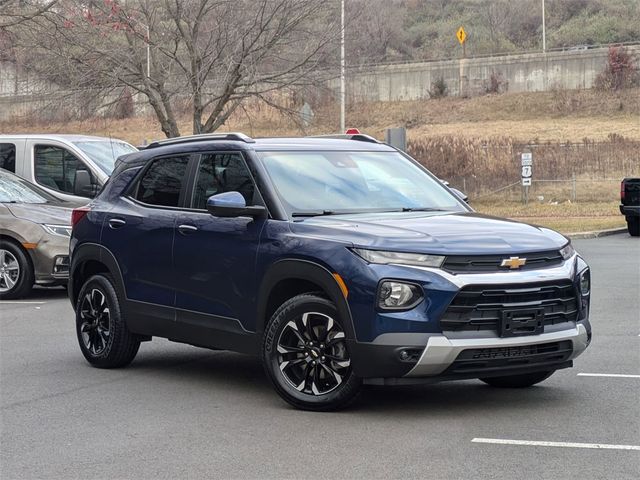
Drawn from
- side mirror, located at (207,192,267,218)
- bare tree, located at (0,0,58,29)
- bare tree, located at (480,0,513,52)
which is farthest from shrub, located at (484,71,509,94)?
side mirror, located at (207,192,267,218)

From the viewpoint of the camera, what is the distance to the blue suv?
23.2ft

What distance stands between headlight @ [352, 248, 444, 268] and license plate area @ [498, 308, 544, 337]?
1.76ft

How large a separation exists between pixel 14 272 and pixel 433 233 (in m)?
8.97

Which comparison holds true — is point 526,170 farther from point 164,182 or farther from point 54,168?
point 164,182

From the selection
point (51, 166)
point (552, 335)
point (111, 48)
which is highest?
point (111, 48)

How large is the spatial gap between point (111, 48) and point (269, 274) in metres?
21.5

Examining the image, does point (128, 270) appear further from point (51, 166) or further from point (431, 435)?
point (51, 166)

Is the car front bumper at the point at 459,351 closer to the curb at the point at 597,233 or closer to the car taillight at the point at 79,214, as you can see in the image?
the car taillight at the point at 79,214

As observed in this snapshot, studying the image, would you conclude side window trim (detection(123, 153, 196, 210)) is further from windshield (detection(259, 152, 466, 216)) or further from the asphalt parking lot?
the asphalt parking lot

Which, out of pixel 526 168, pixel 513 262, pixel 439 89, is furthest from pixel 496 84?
pixel 513 262

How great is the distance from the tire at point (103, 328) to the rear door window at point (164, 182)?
0.81 m

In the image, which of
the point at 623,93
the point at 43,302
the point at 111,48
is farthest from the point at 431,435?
the point at 623,93

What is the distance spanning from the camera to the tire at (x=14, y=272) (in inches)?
586

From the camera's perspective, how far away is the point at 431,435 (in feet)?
22.4
